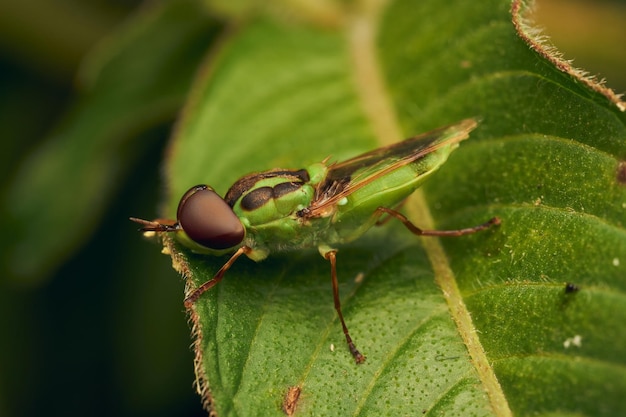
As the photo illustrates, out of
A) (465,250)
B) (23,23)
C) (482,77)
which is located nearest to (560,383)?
(465,250)

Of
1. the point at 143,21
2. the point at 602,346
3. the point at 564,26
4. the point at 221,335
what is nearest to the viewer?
the point at 602,346

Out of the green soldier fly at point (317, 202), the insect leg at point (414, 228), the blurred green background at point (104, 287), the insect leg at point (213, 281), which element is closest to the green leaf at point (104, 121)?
the blurred green background at point (104, 287)

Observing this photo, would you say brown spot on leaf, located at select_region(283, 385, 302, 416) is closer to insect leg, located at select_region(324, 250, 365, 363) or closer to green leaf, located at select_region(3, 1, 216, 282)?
insect leg, located at select_region(324, 250, 365, 363)

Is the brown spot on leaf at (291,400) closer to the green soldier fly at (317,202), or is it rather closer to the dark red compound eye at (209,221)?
the green soldier fly at (317,202)

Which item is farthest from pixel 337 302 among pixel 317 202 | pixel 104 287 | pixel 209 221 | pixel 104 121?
pixel 104 287

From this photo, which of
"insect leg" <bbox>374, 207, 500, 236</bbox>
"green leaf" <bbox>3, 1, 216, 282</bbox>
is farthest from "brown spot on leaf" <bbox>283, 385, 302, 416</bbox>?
"green leaf" <bbox>3, 1, 216, 282</bbox>

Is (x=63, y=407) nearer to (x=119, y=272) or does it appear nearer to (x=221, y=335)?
(x=119, y=272)

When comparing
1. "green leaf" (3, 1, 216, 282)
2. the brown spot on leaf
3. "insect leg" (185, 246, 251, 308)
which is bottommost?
the brown spot on leaf
